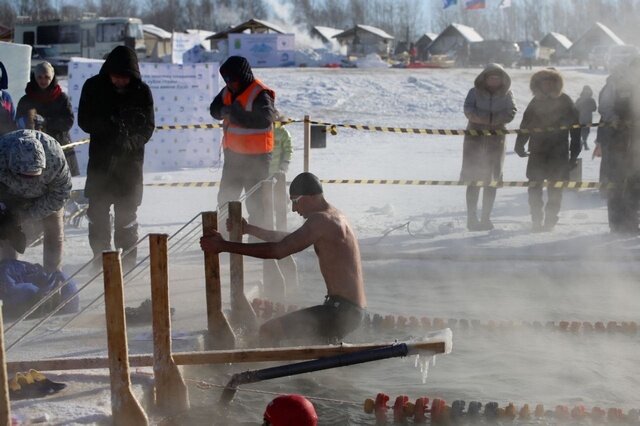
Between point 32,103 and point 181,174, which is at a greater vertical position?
point 32,103

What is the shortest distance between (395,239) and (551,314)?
287 cm

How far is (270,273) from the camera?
873 centimetres

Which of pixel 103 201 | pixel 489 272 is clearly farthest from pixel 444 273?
pixel 103 201

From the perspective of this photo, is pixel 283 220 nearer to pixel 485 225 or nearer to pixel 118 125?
pixel 118 125

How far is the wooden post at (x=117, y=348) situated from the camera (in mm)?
A: 4672

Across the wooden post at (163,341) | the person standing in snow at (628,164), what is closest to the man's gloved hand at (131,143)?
the wooden post at (163,341)

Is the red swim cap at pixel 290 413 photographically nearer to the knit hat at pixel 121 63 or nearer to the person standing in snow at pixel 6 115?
the knit hat at pixel 121 63

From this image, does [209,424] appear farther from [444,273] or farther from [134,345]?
[444,273]

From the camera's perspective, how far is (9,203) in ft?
24.4

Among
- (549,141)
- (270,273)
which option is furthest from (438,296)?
(549,141)

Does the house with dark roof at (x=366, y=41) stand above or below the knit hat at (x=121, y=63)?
above

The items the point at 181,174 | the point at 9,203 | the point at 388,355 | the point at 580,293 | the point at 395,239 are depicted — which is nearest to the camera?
the point at 388,355

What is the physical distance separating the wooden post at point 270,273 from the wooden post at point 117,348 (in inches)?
148

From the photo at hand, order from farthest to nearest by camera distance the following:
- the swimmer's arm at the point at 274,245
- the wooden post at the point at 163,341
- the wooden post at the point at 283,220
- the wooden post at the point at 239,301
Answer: the wooden post at the point at 283,220
the wooden post at the point at 239,301
the swimmer's arm at the point at 274,245
the wooden post at the point at 163,341
